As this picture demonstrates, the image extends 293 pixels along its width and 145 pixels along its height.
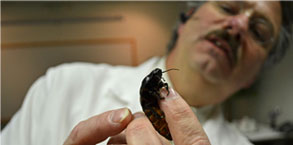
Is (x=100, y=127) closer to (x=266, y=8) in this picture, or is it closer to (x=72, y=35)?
(x=72, y=35)

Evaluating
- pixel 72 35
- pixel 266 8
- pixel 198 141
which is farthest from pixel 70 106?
pixel 266 8

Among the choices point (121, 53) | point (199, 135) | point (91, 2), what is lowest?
point (199, 135)

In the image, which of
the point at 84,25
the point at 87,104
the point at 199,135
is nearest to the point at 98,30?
the point at 84,25

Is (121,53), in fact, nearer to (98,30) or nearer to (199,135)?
(98,30)

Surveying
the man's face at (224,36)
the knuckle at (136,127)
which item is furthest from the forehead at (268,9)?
the knuckle at (136,127)

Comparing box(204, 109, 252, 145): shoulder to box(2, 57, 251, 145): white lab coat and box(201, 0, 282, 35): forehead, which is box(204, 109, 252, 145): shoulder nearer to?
box(2, 57, 251, 145): white lab coat

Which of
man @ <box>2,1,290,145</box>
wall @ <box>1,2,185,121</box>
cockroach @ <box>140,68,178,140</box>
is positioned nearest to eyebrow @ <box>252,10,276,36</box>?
man @ <box>2,1,290,145</box>

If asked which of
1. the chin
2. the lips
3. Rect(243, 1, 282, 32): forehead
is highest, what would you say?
Rect(243, 1, 282, 32): forehead
